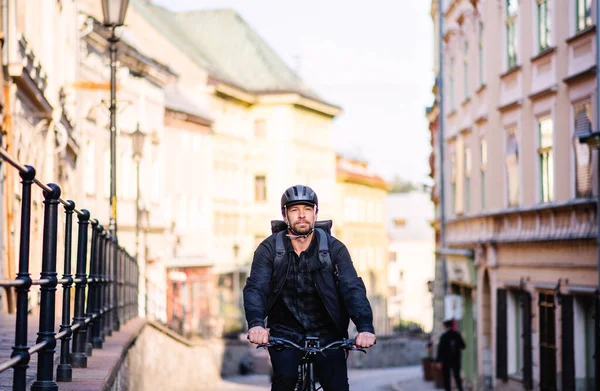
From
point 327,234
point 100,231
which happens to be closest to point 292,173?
point 100,231

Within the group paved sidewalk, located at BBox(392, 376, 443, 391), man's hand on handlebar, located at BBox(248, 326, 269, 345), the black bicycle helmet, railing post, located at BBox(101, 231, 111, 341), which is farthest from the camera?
paved sidewalk, located at BBox(392, 376, 443, 391)

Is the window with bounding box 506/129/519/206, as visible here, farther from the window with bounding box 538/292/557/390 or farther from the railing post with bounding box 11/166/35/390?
the railing post with bounding box 11/166/35/390

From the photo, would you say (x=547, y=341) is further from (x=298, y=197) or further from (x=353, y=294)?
(x=298, y=197)

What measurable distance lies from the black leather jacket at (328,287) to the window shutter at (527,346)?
60.0ft

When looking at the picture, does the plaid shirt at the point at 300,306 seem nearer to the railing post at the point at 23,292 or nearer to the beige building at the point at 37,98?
the railing post at the point at 23,292

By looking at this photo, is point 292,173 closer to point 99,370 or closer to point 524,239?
point 524,239

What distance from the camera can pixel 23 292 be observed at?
22.2 ft

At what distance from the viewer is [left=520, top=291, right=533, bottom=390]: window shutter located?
2652 cm

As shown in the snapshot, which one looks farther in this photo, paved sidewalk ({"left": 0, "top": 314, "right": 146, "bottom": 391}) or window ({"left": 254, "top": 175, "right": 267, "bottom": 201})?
window ({"left": 254, "top": 175, "right": 267, "bottom": 201})

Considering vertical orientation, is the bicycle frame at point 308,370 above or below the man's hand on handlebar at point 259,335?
below

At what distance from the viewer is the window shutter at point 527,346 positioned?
26516mm

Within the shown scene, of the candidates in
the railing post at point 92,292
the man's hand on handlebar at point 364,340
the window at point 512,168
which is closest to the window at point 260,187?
the window at point 512,168

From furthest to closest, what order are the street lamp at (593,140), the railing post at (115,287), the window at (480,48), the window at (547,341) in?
the window at (480,48)
the window at (547,341)
the street lamp at (593,140)
the railing post at (115,287)

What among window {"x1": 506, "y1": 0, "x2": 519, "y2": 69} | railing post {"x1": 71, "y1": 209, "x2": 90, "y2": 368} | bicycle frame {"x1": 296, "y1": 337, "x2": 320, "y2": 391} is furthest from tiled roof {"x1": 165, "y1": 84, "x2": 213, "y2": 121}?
bicycle frame {"x1": 296, "y1": 337, "x2": 320, "y2": 391}
